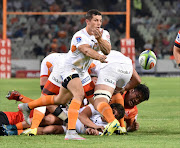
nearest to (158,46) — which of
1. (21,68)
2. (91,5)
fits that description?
(91,5)

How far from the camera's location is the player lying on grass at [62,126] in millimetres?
6371

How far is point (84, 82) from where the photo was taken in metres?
6.47

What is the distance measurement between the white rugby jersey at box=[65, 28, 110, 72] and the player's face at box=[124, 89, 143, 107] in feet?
3.17

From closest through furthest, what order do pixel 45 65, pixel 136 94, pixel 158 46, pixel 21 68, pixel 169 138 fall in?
pixel 169 138 < pixel 136 94 < pixel 45 65 < pixel 21 68 < pixel 158 46

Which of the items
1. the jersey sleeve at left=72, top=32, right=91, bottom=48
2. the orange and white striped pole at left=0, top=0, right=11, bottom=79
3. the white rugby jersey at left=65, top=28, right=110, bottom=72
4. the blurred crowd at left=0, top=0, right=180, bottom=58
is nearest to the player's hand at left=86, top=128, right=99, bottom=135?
the white rugby jersey at left=65, top=28, right=110, bottom=72

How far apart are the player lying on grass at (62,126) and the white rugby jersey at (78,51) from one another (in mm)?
703

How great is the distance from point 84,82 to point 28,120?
3.05ft

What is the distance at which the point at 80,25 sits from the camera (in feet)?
78.0

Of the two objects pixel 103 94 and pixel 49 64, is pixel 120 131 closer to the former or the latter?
pixel 103 94

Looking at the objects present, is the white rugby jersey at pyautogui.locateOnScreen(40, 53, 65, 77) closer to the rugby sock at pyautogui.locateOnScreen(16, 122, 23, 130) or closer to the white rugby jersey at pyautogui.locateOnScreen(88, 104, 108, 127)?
the white rugby jersey at pyautogui.locateOnScreen(88, 104, 108, 127)

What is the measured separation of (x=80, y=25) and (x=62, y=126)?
1751 cm

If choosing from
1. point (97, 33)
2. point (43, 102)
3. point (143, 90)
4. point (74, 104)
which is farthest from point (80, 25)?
point (74, 104)

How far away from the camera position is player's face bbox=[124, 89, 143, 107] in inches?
271

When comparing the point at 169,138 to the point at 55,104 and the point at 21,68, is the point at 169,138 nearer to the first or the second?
the point at 55,104
